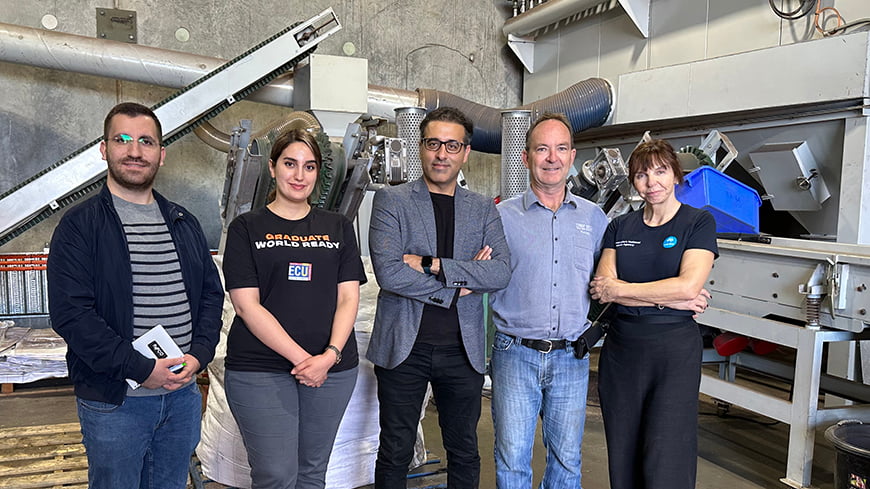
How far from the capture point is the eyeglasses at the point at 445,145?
5.64 feet

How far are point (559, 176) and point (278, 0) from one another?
4136 mm

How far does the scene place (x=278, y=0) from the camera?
5.07 metres

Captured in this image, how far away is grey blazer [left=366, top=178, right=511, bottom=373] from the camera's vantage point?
1.69 meters

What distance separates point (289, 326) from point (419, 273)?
1.22 ft

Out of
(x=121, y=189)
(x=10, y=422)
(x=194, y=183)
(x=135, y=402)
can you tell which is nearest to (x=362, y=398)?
(x=135, y=402)

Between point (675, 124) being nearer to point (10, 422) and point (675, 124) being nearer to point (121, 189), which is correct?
point (121, 189)

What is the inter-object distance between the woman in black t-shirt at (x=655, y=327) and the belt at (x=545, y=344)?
A: 0.50 ft

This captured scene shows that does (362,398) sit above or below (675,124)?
below

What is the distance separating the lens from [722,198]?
2674 mm

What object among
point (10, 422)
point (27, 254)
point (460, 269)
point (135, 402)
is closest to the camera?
point (135, 402)

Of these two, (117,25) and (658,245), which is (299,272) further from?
(117,25)

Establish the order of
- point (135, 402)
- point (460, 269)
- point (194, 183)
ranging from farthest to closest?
point (194, 183)
point (460, 269)
point (135, 402)

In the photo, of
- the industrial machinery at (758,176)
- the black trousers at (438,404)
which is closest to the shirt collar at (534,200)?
the black trousers at (438,404)

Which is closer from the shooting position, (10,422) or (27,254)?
(10,422)
